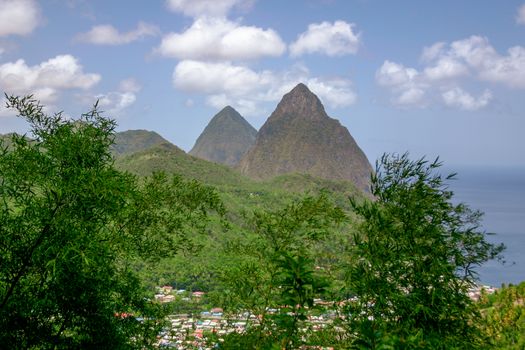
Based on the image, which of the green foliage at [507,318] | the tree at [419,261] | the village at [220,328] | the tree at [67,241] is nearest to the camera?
the tree at [67,241]

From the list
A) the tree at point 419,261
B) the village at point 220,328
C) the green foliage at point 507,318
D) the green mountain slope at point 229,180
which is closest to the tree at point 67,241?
the village at point 220,328

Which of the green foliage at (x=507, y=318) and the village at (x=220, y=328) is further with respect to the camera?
the green foliage at (x=507, y=318)

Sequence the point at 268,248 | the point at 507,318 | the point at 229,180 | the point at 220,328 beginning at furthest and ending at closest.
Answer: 1. the point at 229,180
2. the point at 507,318
3. the point at 220,328
4. the point at 268,248

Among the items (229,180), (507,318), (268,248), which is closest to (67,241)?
(268,248)

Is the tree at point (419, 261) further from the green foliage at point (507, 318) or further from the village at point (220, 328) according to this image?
the green foliage at point (507, 318)

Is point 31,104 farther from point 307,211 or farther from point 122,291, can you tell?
point 307,211

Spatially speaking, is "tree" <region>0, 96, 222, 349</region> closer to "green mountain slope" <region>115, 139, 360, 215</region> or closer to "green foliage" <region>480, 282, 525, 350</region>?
"green foliage" <region>480, 282, 525, 350</region>

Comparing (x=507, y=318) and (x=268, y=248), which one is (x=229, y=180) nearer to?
(x=507, y=318)

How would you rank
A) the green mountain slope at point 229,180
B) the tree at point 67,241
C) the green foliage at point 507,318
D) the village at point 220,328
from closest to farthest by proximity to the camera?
the tree at point 67,241, the village at point 220,328, the green foliage at point 507,318, the green mountain slope at point 229,180
